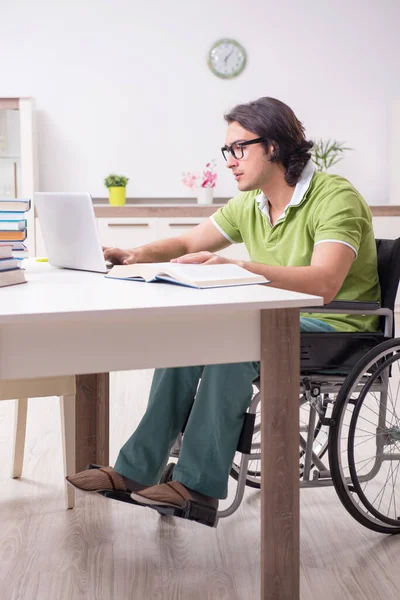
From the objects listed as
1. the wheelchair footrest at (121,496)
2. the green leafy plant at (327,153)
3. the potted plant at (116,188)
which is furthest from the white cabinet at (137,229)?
the wheelchair footrest at (121,496)

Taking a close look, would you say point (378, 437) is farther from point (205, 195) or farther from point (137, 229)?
point (205, 195)

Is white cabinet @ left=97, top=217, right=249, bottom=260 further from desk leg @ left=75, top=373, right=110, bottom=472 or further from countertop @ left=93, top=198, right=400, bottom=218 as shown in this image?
desk leg @ left=75, top=373, right=110, bottom=472

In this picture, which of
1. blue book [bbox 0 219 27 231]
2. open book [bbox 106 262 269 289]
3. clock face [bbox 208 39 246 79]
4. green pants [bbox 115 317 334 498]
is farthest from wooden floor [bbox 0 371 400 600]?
clock face [bbox 208 39 246 79]

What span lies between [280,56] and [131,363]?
479cm

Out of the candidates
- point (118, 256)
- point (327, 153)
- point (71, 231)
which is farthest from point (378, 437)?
point (327, 153)

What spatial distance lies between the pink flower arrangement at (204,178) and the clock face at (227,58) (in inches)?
25.5

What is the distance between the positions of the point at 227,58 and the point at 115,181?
1235 mm

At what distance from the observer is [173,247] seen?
8.13 feet

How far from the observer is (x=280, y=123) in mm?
2273

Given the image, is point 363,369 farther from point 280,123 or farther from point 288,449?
point 280,123

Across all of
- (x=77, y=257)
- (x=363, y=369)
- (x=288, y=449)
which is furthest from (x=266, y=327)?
(x=77, y=257)

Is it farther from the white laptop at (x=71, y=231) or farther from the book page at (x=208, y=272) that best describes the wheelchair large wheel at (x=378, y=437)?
the white laptop at (x=71, y=231)

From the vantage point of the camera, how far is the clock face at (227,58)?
568cm

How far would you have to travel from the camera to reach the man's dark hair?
227cm
